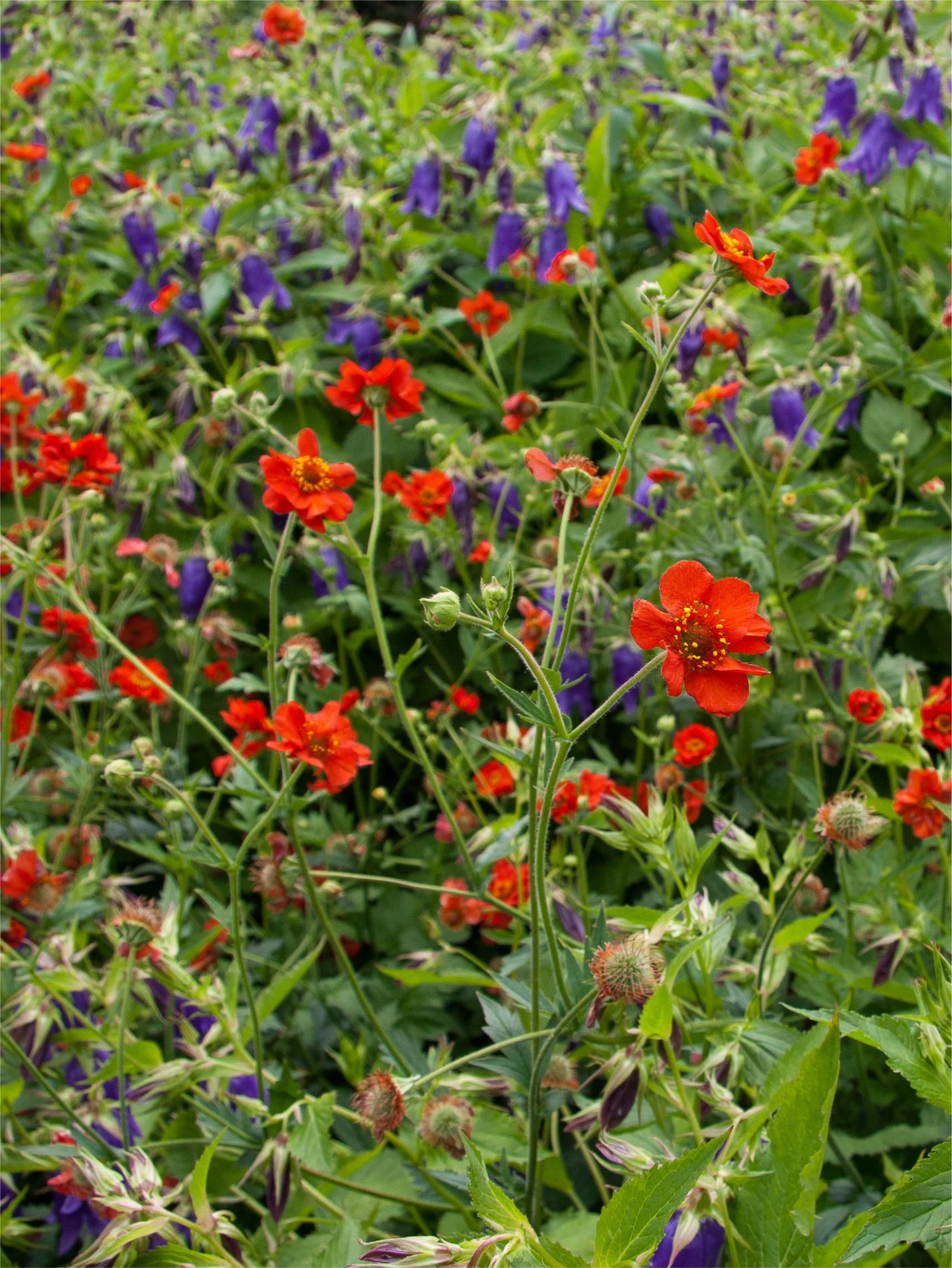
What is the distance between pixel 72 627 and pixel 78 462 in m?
0.48

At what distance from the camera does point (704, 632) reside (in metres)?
0.90

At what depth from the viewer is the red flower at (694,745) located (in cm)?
162

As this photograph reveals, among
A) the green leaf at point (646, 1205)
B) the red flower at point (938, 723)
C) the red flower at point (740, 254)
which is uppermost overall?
the red flower at point (740, 254)

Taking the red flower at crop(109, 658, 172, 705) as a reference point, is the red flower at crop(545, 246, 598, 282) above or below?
above

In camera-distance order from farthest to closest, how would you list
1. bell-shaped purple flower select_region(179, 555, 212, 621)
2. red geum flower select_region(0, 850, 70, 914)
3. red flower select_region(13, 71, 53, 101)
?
red flower select_region(13, 71, 53, 101) < bell-shaped purple flower select_region(179, 555, 212, 621) < red geum flower select_region(0, 850, 70, 914)

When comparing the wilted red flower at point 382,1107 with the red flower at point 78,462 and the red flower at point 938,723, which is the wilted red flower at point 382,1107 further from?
the red flower at point 78,462

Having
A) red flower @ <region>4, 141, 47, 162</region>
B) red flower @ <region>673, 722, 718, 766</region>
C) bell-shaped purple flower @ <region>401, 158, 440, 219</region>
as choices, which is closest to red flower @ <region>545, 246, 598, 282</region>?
red flower @ <region>673, 722, 718, 766</region>

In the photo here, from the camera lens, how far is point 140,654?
8.00 feet

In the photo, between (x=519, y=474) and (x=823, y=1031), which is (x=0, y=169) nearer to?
(x=519, y=474)

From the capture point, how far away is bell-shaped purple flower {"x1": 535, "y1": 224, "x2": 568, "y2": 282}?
2.39 m

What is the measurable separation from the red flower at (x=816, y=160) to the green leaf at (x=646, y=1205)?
203cm

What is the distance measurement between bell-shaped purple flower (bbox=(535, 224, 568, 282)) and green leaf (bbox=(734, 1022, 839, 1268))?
1.91 meters

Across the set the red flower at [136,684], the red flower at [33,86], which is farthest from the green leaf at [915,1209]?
the red flower at [33,86]

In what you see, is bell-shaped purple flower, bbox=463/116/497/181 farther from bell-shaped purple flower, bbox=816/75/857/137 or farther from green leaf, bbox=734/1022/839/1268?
green leaf, bbox=734/1022/839/1268
